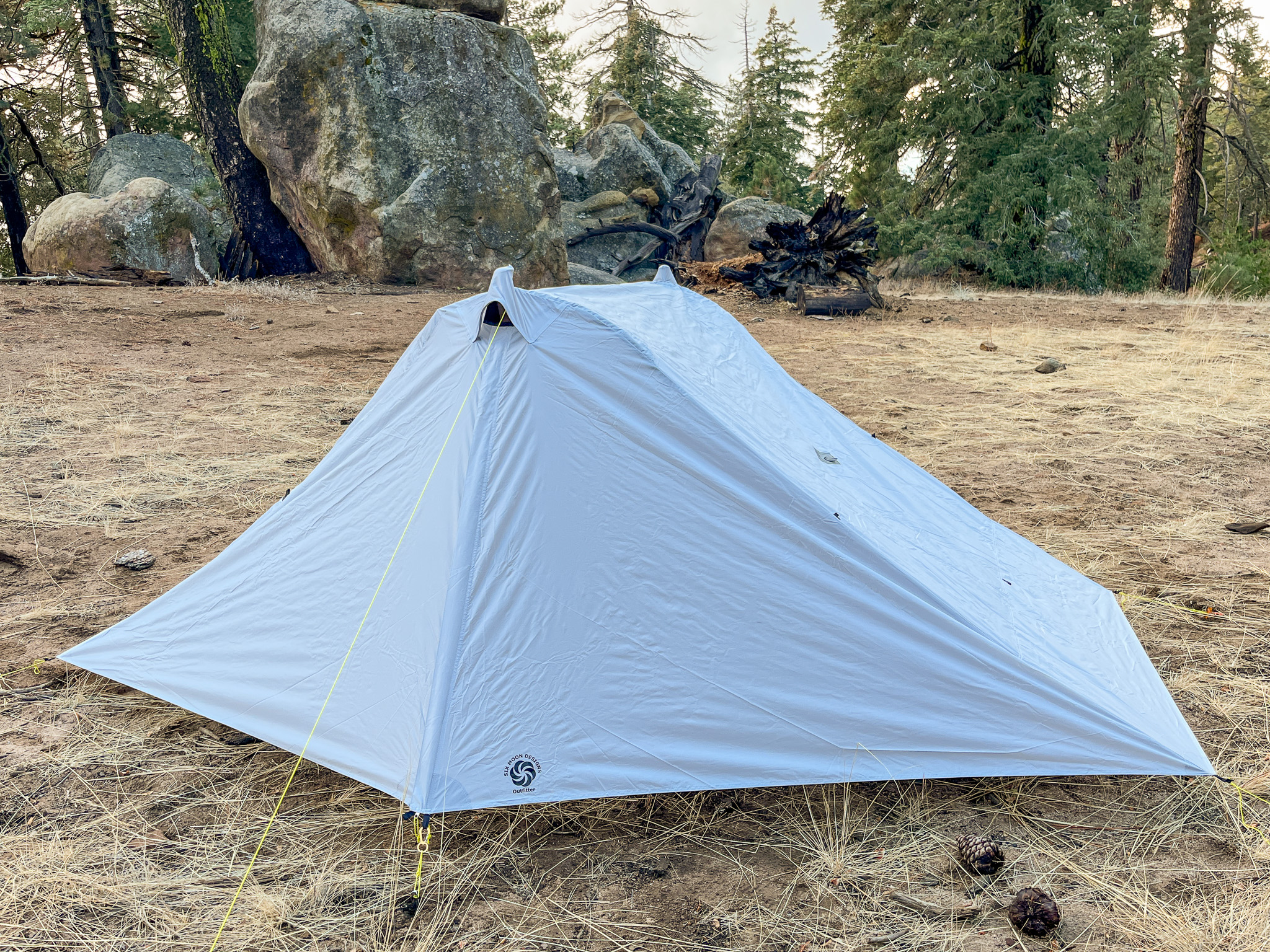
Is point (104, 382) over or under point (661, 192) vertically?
under

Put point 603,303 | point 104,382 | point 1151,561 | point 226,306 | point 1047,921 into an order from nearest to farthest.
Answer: point 1047,921
point 603,303
point 1151,561
point 104,382
point 226,306

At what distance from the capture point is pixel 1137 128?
→ 16.7 meters

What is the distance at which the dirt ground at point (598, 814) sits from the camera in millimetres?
1948

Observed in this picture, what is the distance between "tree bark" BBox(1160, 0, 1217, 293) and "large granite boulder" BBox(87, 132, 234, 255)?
16799 millimetres

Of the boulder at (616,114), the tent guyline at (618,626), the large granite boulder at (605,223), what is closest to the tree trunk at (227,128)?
the large granite boulder at (605,223)

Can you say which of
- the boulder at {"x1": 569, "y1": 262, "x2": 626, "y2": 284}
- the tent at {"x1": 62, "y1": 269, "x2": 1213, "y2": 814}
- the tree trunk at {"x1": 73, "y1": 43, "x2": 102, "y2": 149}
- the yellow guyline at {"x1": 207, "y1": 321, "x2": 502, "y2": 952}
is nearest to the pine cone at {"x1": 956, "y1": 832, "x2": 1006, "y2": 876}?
the tent at {"x1": 62, "y1": 269, "x2": 1213, "y2": 814}

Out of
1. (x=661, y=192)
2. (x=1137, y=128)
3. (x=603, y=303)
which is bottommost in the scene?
(x=603, y=303)

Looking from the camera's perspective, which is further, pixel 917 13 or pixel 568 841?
pixel 917 13

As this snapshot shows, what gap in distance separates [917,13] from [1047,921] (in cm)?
2066

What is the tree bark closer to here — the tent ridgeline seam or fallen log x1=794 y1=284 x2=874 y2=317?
fallen log x1=794 y1=284 x2=874 y2=317

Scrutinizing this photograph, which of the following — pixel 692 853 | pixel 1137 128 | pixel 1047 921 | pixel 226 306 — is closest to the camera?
pixel 1047 921

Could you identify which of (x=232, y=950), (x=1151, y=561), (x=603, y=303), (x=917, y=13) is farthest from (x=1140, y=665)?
(x=917, y=13)

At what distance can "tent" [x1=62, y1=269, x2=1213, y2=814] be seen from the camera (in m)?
2.27

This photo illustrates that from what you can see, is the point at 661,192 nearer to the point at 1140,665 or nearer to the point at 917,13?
the point at 917,13
